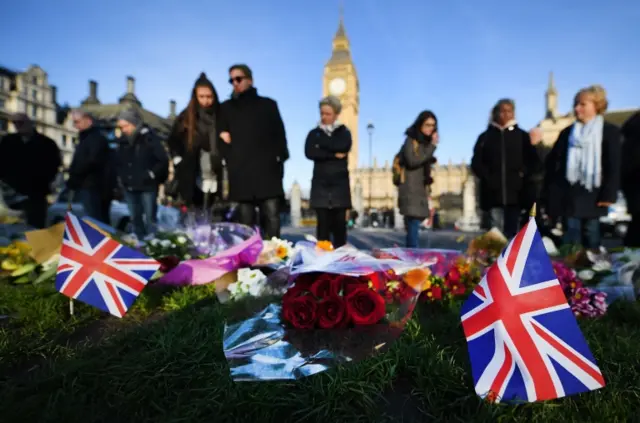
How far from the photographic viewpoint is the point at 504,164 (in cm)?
480

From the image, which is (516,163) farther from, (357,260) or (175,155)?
(175,155)

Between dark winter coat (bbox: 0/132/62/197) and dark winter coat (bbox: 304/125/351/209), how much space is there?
153 inches

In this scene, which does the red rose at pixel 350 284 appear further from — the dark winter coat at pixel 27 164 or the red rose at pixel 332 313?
the dark winter coat at pixel 27 164

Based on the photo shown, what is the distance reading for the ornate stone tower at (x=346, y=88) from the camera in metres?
72.3

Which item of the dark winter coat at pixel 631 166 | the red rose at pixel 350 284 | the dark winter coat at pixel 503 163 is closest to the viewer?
the red rose at pixel 350 284

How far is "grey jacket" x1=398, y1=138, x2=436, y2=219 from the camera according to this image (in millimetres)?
4895

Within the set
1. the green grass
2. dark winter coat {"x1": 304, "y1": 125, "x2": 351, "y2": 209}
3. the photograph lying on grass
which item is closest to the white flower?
the photograph lying on grass

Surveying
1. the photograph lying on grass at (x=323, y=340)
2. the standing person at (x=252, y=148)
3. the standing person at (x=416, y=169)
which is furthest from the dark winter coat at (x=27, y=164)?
the standing person at (x=416, y=169)

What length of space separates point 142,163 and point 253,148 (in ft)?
6.53

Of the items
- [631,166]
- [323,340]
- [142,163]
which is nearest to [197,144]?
[142,163]

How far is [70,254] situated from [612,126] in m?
4.79

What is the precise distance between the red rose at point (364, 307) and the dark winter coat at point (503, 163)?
352 centimetres

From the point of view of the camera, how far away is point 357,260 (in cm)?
217

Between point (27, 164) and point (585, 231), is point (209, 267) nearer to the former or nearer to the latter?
point (585, 231)
